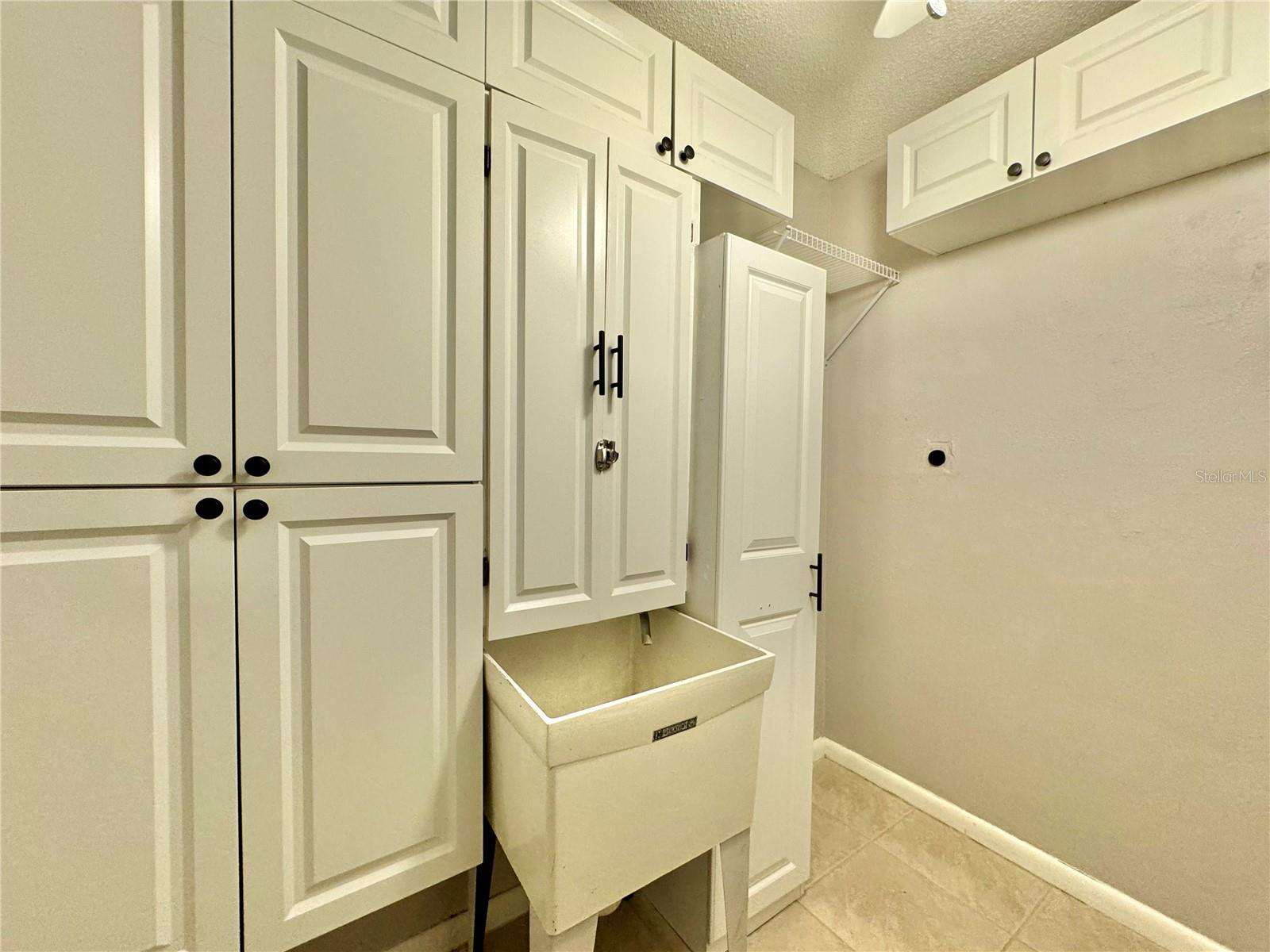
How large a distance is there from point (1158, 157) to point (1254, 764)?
154 centimetres

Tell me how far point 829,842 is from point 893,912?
28 centimetres

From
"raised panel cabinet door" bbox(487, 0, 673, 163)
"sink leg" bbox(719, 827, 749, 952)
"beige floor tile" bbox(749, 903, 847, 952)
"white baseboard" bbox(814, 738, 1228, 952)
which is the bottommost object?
"beige floor tile" bbox(749, 903, 847, 952)

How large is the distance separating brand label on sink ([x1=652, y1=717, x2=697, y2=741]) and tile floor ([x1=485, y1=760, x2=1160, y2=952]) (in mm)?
877

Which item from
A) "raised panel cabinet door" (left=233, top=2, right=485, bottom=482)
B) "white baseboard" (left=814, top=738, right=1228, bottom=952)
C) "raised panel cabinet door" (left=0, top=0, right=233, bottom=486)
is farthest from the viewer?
"white baseboard" (left=814, top=738, right=1228, bottom=952)

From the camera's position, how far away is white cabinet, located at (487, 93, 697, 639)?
99 centimetres

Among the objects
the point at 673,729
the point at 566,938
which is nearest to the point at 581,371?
the point at 673,729

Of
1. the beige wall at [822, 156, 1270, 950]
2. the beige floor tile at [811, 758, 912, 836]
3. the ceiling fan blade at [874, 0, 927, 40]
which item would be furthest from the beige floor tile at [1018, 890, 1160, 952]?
the ceiling fan blade at [874, 0, 927, 40]

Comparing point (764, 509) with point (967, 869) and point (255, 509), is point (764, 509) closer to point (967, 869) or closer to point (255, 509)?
point (255, 509)

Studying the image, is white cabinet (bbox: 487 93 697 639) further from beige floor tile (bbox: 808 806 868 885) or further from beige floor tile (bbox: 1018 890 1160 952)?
beige floor tile (bbox: 1018 890 1160 952)

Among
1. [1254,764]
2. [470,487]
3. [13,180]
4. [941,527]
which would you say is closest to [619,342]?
[470,487]

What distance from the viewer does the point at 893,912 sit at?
1.43 m

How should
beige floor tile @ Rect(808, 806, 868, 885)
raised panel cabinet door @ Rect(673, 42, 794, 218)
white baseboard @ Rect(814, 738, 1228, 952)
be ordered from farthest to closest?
1. beige floor tile @ Rect(808, 806, 868, 885)
2. white baseboard @ Rect(814, 738, 1228, 952)
3. raised panel cabinet door @ Rect(673, 42, 794, 218)

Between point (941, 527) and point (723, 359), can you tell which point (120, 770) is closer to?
point (723, 359)

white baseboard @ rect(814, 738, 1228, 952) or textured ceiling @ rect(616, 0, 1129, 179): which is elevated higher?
textured ceiling @ rect(616, 0, 1129, 179)
